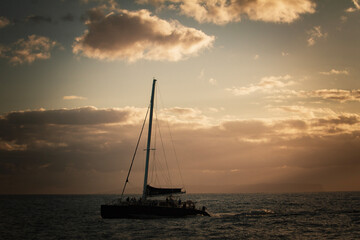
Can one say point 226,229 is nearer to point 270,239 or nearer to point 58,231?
point 270,239

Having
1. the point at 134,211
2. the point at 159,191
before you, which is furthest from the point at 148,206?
the point at 159,191

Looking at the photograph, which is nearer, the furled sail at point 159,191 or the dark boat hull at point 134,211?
the dark boat hull at point 134,211

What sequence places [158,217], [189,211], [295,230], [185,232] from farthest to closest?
1. [189,211]
2. [158,217]
3. [295,230]
4. [185,232]

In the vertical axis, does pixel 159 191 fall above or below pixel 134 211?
above

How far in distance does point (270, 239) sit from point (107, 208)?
22.5 metres

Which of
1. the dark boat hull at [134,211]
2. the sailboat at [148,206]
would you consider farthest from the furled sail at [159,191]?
the dark boat hull at [134,211]

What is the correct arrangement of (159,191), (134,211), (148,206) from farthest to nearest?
(159,191) → (148,206) → (134,211)

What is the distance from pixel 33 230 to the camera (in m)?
46.1

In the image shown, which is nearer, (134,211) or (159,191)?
(134,211)

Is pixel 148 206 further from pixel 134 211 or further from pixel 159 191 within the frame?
pixel 159 191

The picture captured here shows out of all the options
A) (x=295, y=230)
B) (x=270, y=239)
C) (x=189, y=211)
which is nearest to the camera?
(x=270, y=239)

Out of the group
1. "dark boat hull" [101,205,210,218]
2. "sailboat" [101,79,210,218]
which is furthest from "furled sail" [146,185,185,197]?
"dark boat hull" [101,205,210,218]

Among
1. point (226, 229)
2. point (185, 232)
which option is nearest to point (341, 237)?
point (226, 229)

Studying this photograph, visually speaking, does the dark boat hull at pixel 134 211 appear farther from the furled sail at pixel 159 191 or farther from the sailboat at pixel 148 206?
the furled sail at pixel 159 191
